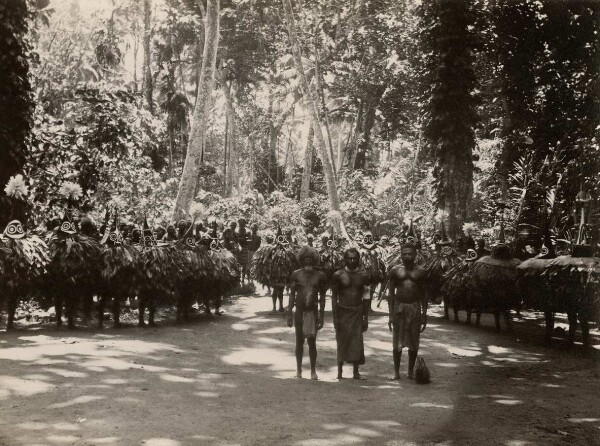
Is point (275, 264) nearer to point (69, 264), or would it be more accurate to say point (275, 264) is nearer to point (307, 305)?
point (69, 264)

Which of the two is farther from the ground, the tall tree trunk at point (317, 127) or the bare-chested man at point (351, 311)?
the tall tree trunk at point (317, 127)

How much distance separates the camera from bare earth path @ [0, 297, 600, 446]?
4832mm

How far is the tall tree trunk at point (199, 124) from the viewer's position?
1559 cm

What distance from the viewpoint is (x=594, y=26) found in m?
17.4

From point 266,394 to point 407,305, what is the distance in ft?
7.01

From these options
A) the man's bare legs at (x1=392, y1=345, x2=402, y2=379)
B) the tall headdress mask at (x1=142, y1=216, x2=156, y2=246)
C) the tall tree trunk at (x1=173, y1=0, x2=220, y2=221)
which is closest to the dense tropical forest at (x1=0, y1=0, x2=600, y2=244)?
the tall tree trunk at (x1=173, y1=0, x2=220, y2=221)

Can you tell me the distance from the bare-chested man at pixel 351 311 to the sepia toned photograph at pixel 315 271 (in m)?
0.03

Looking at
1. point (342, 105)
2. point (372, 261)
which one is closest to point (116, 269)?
point (372, 261)

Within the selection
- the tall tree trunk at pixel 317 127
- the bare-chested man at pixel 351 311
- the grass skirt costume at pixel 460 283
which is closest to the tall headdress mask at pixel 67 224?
the bare-chested man at pixel 351 311

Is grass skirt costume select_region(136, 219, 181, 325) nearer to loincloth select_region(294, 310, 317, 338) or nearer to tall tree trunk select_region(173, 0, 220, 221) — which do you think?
loincloth select_region(294, 310, 317, 338)

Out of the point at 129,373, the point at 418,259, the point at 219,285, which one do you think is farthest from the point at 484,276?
the point at 129,373

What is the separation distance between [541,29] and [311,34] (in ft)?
34.4

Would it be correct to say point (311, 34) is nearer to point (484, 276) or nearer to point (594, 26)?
point (594, 26)

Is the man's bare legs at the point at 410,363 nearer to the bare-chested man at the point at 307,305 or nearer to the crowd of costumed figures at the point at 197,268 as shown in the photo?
the bare-chested man at the point at 307,305
